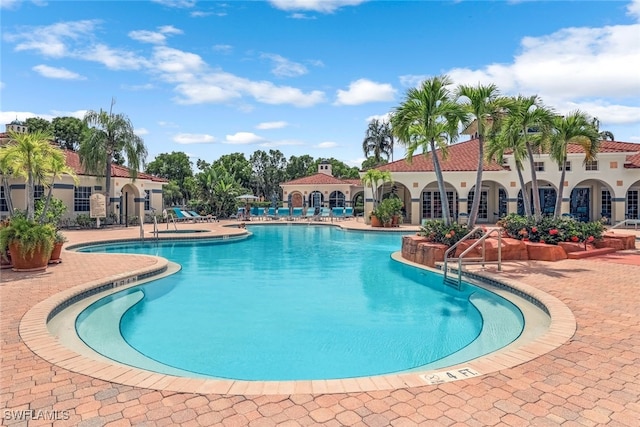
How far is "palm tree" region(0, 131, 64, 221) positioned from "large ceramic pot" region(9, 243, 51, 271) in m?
1.56

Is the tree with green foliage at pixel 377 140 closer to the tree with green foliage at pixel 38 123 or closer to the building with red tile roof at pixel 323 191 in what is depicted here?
the building with red tile roof at pixel 323 191

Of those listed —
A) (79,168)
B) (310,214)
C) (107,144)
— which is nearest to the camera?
(107,144)

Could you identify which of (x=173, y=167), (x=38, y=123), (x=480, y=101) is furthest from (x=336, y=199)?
(x=38, y=123)

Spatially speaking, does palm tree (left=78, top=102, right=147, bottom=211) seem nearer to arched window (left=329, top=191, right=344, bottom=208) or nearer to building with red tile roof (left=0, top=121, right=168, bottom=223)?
building with red tile roof (left=0, top=121, right=168, bottom=223)

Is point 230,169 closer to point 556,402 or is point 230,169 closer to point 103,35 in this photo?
point 103,35

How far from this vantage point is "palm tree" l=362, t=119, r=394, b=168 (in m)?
52.8

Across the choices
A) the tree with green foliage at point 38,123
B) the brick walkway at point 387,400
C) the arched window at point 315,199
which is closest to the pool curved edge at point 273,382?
the brick walkway at point 387,400

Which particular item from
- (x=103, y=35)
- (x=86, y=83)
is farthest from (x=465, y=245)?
(x=86, y=83)

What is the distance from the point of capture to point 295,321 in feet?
23.9

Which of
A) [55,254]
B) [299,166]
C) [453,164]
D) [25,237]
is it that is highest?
[299,166]

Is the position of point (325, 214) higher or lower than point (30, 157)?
lower

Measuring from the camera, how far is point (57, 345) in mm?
4773

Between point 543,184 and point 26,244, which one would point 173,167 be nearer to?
point 543,184

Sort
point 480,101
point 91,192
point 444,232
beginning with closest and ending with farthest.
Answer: point 480,101 → point 444,232 → point 91,192
